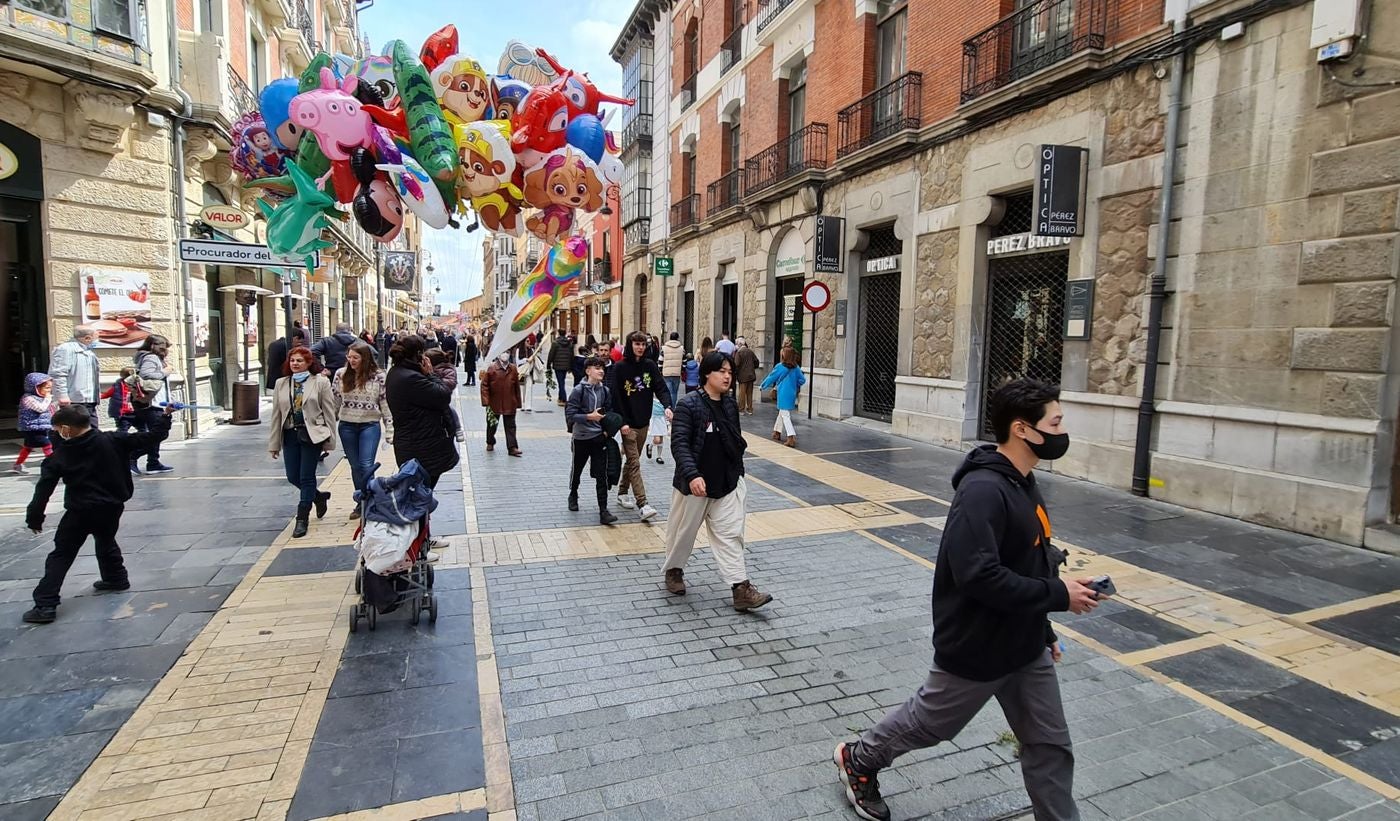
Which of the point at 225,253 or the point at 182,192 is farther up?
the point at 182,192

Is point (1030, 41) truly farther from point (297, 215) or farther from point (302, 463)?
point (302, 463)

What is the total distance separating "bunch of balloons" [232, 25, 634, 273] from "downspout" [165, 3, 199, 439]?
207 inches

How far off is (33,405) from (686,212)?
19.1m

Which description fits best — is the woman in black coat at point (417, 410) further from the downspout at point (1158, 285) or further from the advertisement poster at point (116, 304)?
the advertisement poster at point (116, 304)

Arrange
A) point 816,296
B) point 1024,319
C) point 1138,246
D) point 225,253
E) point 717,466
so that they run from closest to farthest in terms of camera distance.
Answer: point 717,466 → point 1138,246 → point 225,253 → point 1024,319 → point 816,296

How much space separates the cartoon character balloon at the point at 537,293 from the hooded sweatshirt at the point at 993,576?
19.4ft

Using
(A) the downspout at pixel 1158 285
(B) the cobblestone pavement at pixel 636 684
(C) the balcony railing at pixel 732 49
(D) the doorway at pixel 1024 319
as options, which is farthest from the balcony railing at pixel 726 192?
(B) the cobblestone pavement at pixel 636 684

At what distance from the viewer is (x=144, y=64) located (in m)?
10.1

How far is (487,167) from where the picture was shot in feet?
22.6

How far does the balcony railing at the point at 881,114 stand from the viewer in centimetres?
1277

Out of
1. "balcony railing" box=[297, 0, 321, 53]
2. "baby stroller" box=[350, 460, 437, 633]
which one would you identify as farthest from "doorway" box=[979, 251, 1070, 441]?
"balcony railing" box=[297, 0, 321, 53]

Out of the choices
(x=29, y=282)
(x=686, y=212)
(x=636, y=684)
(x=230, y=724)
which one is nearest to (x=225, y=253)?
(x=29, y=282)

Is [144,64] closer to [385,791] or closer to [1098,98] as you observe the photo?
[385,791]

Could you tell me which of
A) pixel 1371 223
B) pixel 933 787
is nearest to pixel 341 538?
pixel 933 787
